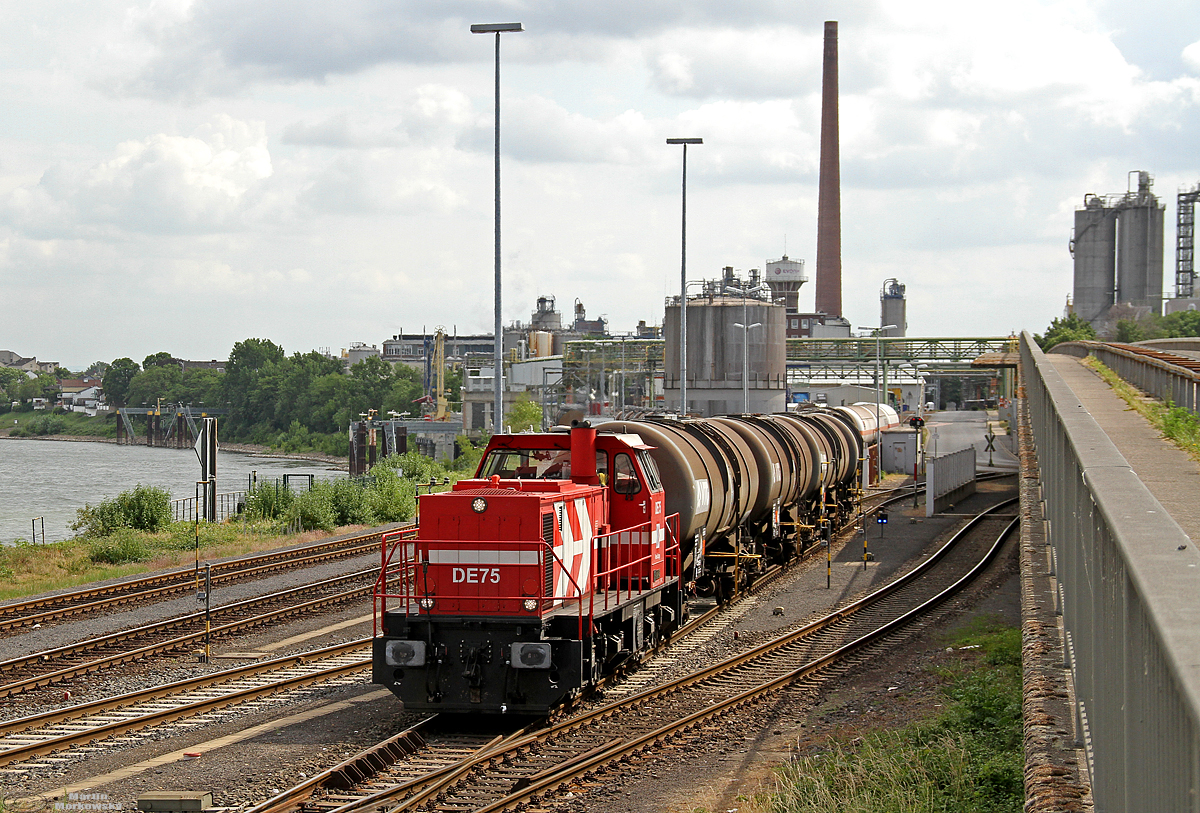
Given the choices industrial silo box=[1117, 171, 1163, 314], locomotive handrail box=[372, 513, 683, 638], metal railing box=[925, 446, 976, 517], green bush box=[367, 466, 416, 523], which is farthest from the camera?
industrial silo box=[1117, 171, 1163, 314]

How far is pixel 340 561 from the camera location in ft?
90.3

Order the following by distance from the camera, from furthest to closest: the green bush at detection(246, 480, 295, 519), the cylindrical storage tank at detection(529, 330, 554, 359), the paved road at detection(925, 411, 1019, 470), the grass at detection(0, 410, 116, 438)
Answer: the grass at detection(0, 410, 116, 438) < the cylindrical storage tank at detection(529, 330, 554, 359) < the paved road at detection(925, 411, 1019, 470) < the green bush at detection(246, 480, 295, 519)

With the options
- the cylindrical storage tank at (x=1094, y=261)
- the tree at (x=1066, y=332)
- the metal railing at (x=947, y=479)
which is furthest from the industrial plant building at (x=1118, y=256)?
the metal railing at (x=947, y=479)

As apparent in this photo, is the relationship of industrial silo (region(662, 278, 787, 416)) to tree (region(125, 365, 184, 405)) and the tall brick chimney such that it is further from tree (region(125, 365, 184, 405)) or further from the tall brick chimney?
tree (region(125, 365, 184, 405))

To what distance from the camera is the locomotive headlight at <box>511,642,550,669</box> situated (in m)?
12.2

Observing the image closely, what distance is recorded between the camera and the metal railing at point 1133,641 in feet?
8.76

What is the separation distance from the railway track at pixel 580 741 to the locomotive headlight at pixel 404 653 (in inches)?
30.8

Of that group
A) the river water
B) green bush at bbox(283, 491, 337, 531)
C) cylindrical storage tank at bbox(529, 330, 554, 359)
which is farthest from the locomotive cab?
cylindrical storage tank at bbox(529, 330, 554, 359)

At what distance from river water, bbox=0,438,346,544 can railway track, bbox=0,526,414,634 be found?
18.9 metres

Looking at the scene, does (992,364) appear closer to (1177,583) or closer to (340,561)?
(340,561)

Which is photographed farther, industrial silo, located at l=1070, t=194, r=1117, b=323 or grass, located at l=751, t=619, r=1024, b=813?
industrial silo, located at l=1070, t=194, r=1117, b=323

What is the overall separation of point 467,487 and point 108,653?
767cm

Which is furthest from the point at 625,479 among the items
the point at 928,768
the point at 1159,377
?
the point at 1159,377

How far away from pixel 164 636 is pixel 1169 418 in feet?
50.0
